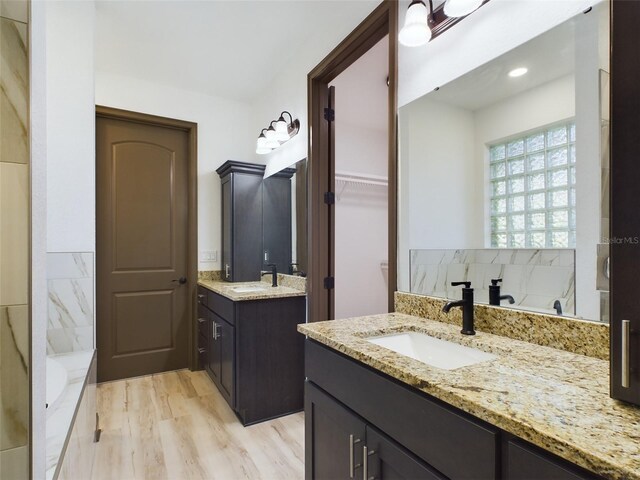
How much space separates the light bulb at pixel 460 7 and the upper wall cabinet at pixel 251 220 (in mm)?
1853

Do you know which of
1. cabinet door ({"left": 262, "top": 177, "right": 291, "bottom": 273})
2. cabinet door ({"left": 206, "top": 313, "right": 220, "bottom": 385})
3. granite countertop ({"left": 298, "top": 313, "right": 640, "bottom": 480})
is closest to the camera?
granite countertop ({"left": 298, "top": 313, "right": 640, "bottom": 480})

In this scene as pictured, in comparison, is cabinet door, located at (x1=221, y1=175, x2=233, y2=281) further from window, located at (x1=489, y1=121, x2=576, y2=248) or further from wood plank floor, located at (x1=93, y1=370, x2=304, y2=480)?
window, located at (x1=489, y1=121, x2=576, y2=248)

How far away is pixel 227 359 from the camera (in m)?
2.39

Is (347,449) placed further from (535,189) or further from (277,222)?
(277,222)

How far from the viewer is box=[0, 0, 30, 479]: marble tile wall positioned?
2.19 ft

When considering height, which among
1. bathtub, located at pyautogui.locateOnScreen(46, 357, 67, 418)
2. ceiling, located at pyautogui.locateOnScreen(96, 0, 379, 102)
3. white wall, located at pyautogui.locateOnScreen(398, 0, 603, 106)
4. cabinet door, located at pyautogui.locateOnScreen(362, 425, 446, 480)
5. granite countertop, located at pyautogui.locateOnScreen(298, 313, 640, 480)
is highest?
ceiling, located at pyautogui.locateOnScreen(96, 0, 379, 102)

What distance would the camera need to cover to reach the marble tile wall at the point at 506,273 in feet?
3.46

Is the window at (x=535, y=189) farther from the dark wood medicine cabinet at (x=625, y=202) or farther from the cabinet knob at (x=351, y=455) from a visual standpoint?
the cabinet knob at (x=351, y=455)

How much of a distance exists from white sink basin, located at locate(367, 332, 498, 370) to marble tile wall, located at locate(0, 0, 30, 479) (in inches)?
38.6

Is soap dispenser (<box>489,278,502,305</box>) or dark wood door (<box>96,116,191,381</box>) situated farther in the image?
dark wood door (<box>96,116,191,381</box>)

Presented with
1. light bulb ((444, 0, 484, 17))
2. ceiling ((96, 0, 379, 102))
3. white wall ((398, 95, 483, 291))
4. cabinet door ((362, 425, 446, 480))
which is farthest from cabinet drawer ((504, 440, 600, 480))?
ceiling ((96, 0, 379, 102))

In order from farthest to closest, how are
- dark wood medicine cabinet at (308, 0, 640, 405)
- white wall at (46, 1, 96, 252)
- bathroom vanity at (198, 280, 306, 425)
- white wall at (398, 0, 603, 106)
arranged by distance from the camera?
bathroom vanity at (198, 280, 306, 425) < white wall at (46, 1, 96, 252) < white wall at (398, 0, 603, 106) < dark wood medicine cabinet at (308, 0, 640, 405)

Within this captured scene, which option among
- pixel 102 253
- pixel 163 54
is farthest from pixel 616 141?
pixel 102 253

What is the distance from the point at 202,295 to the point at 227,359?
915mm
